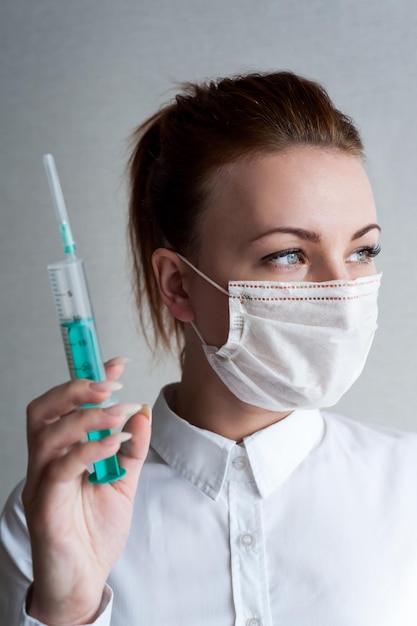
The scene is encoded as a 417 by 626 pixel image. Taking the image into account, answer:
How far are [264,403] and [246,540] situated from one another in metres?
0.24

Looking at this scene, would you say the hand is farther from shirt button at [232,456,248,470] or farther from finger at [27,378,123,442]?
shirt button at [232,456,248,470]

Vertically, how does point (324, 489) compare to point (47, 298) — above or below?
below

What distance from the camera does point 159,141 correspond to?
1540mm

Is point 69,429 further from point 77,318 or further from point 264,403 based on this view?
point 264,403

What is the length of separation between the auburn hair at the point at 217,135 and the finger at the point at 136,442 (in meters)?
0.44

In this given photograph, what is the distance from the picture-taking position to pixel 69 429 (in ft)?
3.14

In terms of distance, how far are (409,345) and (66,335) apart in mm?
1415

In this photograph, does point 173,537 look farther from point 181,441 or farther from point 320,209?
point 320,209

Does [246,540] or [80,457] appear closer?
[80,457]

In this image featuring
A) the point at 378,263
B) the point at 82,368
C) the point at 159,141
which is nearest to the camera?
the point at 82,368

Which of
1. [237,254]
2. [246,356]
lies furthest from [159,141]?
[246,356]

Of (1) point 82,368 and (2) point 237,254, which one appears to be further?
(2) point 237,254

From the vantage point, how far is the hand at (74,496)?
3.11 ft

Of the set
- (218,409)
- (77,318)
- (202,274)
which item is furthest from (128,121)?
(77,318)
